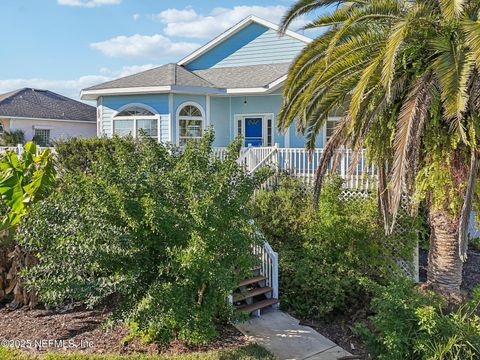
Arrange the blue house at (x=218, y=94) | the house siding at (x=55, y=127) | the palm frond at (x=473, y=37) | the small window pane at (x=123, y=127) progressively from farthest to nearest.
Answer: the house siding at (x=55, y=127) < the small window pane at (x=123, y=127) < the blue house at (x=218, y=94) < the palm frond at (x=473, y=37)

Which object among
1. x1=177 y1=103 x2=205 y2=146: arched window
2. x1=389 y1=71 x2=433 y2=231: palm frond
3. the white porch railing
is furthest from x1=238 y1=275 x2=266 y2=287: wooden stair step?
x1=177 y1=103 x2=205 y2=146: arched window

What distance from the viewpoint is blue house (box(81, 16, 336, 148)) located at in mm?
15758

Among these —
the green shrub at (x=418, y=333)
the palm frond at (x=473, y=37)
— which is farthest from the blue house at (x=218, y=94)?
the green shrub at (x=418, y=333)

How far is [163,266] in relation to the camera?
5.32 meters

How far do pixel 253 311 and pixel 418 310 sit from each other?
2.95 m

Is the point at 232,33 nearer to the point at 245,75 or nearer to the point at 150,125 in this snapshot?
the point at 245,75

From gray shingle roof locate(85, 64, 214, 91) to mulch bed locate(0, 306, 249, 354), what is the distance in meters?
10.1

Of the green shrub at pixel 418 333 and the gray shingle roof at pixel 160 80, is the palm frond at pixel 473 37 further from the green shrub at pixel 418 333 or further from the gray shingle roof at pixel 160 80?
the gray shingle roof at pixel 160 80

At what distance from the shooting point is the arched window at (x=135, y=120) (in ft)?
52.3

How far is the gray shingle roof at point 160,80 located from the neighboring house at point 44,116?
24.4 ft

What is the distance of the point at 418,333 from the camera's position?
569cm

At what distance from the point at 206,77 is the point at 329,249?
37.1 ft

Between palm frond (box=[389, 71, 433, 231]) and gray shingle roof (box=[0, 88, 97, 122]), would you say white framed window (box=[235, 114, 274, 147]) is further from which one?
gray shingle roof (box=[0, 88, 97, 122])

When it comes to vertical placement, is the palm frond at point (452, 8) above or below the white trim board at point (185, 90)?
below
